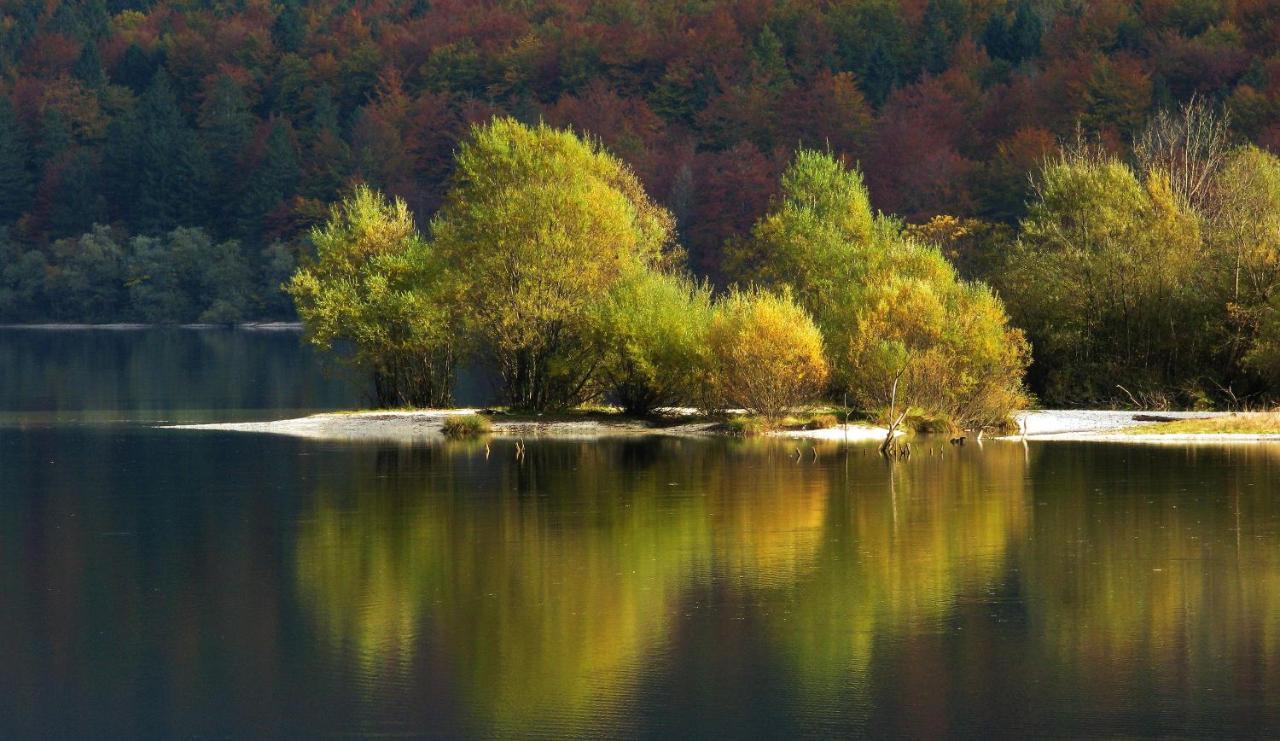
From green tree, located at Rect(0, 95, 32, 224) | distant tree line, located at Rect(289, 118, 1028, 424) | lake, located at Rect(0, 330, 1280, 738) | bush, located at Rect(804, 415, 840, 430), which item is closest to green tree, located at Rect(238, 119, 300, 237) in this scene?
green tree, located at Rect(0, 95, 32, 224)

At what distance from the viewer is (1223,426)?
5462cm

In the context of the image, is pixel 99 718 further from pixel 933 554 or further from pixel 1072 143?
pixel 1072 143

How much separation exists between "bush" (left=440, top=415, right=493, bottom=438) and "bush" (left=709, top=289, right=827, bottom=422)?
7791 millimetres

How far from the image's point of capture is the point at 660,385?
60156 mm

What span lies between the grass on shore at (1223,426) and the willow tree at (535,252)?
18.1 meters

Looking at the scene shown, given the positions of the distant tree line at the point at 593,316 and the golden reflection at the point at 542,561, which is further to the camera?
the distant tree line at the point at 593,316

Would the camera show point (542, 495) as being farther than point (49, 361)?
No

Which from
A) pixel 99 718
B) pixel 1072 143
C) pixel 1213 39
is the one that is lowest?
pixel 99 718

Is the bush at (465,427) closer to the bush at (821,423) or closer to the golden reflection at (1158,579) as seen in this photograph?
the bush at (821,423)

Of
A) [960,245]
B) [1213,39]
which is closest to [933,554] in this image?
[960,245]

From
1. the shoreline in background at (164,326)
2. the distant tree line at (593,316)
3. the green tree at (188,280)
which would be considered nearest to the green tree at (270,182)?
the green tree at (188,280)

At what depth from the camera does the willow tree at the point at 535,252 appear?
6047cm

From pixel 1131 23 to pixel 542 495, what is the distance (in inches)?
4052

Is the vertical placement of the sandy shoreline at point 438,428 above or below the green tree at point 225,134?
below
